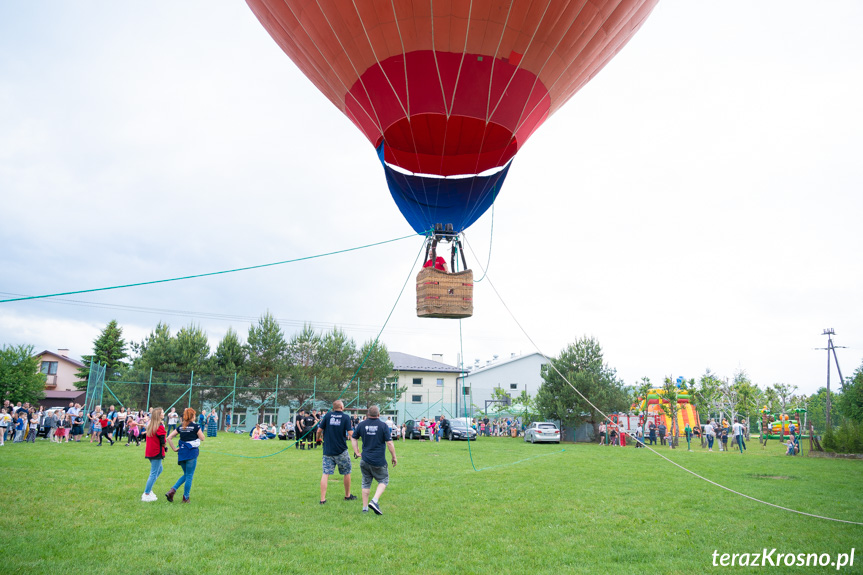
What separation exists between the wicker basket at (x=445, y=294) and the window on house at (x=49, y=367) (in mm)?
58995

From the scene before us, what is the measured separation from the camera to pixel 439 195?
10.2m

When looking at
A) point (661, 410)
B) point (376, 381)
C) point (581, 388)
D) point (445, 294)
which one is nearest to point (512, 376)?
point (376, 381)

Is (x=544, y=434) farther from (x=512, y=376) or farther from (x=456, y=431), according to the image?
(x=512, y=376)

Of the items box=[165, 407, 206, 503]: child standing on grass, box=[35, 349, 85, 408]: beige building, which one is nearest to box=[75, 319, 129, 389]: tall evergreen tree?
box=[35, 349, 85, 408]: beige building

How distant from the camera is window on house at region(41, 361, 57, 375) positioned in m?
53.7

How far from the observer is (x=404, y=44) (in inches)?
325

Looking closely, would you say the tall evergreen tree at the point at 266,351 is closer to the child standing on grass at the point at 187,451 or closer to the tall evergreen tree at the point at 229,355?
the tall evergreen tree at the point at 229,355

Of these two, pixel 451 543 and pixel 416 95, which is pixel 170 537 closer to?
pixel 451 543

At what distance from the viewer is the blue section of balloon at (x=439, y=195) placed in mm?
10125

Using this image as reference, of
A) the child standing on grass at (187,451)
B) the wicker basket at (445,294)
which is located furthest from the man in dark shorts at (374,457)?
the child standing on grass at (187,451)

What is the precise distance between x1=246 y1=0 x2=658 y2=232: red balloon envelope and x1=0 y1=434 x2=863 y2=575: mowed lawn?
16.5ft

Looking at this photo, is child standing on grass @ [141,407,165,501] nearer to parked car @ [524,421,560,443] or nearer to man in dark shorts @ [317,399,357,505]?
man in dark shorts @ [317,399,357,505]

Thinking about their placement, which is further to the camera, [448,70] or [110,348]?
[110,348]

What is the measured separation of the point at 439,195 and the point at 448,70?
7.72ft
